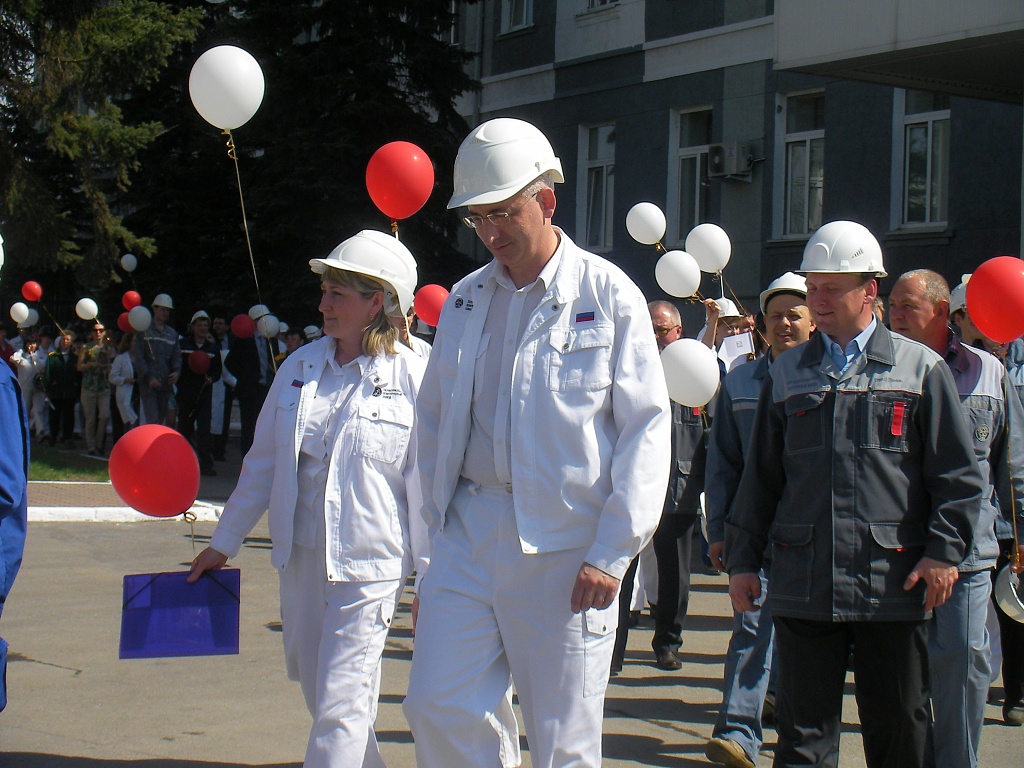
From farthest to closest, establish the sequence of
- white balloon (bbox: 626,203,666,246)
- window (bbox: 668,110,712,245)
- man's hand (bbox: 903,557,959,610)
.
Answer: window (bbox: 668,110,712,245), white balloon (bbox: 626,203,666,246), man's hand (bbox: 903,557,959,610)

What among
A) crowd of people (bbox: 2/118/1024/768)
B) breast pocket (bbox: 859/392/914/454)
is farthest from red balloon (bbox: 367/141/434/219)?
breast pocket (bbox: 859/392/914/454)

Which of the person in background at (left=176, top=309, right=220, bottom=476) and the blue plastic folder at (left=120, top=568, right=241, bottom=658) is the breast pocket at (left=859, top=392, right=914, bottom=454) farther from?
the person in background at (left=176, top=309, right=220, bottom=476)

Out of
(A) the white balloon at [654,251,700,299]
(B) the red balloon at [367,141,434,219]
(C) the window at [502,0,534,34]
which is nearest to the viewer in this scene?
(B) the red balloon at [367,141,434,219]

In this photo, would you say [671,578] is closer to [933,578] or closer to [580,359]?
[933,578]

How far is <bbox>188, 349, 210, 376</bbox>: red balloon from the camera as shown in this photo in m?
17.4

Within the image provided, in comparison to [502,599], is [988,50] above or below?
above

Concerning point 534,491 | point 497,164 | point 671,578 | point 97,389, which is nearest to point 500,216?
point 497,164

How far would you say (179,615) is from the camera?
4.60m

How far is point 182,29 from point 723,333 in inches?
540

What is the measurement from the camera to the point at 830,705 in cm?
421

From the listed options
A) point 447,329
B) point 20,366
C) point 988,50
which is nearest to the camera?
point 447,329

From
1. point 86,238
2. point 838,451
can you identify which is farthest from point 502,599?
point 86,238

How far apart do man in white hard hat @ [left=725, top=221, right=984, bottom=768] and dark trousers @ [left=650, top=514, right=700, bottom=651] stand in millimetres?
3138

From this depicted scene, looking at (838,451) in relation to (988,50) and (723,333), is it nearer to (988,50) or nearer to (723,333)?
(723,333)
